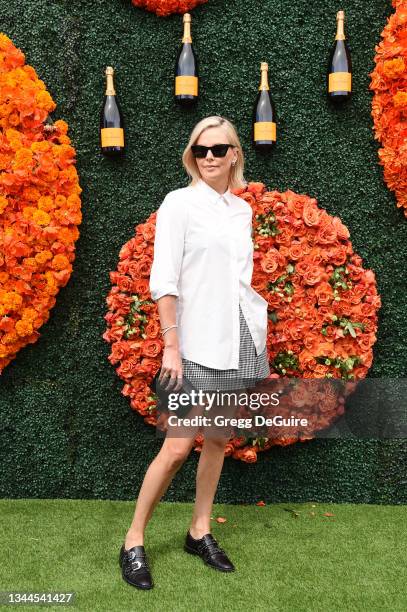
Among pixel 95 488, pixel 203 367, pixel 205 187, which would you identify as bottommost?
pixel 95 488

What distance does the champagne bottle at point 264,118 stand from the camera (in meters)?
3.46

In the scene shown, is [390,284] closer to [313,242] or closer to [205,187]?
[313,242]

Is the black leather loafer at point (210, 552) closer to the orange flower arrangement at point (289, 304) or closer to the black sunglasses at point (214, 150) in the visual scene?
the orange flower arrangement at point (289, 304)

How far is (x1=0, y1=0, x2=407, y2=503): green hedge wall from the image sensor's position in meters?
3.51

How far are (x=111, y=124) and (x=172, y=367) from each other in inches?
64.9

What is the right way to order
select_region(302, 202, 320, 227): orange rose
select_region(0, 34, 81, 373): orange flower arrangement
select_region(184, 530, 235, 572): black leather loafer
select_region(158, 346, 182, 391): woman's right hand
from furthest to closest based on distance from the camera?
select_region(302, 202, 320, 227): orange rose < select_region(0, 34, 81, 373): orange flower arrangement < select_region(184, 530, 235, 572): black leather loafer < select_region(158, 346, 182, 391): woman's right hand

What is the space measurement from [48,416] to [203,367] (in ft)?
4.48

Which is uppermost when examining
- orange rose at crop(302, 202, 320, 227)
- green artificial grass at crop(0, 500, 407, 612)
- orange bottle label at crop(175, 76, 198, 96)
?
orange bottle label at crop(175, 76, 198, 96)

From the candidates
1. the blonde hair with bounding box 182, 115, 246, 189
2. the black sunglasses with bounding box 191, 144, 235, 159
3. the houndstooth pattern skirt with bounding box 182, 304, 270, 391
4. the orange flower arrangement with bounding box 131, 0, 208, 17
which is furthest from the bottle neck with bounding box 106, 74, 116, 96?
the houndstooth pattern skirt with bounding box 182, 304, 270, 391

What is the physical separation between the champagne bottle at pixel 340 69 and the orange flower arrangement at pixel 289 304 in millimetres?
592

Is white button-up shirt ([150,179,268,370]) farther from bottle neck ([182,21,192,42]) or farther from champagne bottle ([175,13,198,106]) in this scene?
bottle neck ([182,21,192,42])

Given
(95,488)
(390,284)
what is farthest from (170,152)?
(95,488)

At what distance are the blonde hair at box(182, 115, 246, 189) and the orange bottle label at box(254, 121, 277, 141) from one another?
29.0 inches

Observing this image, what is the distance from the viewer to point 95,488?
11.8 ft
